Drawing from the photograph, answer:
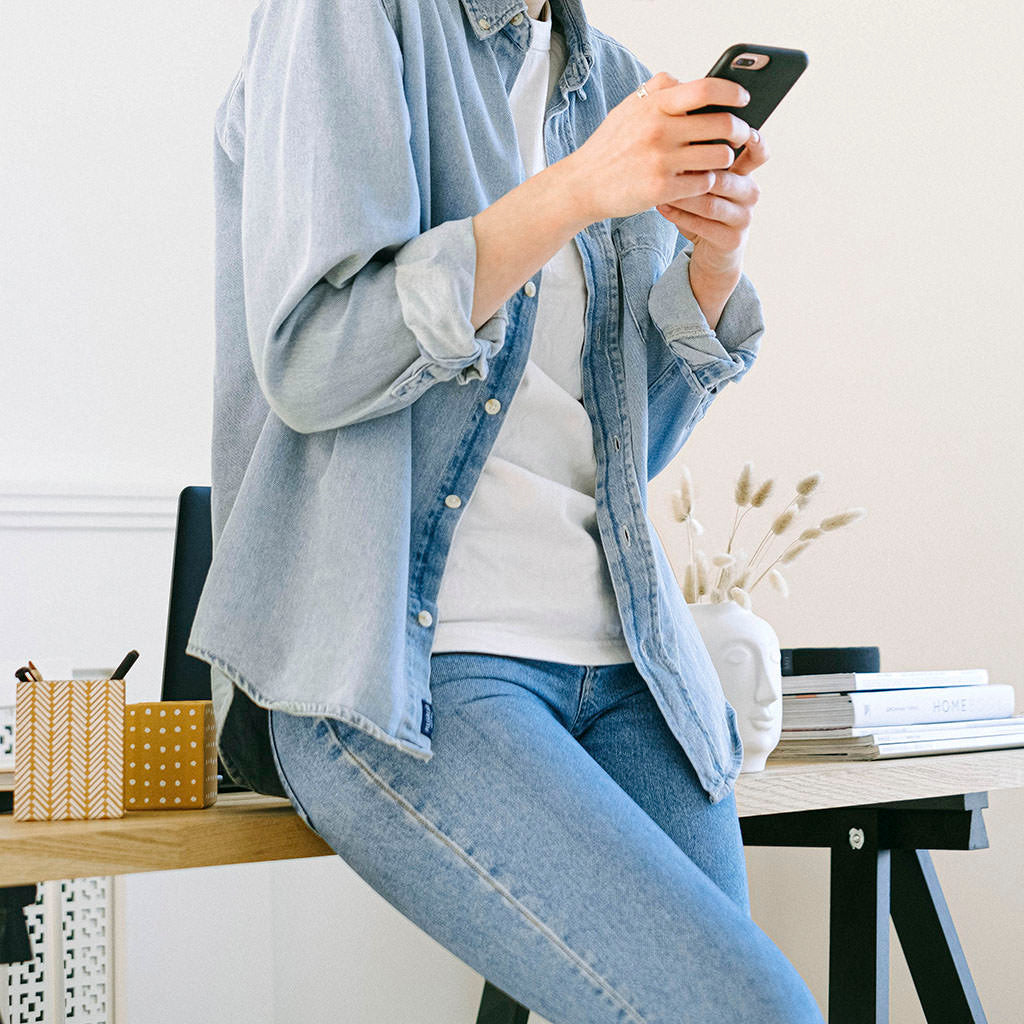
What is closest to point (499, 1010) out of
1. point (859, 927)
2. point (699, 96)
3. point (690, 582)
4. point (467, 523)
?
point (859, 927)

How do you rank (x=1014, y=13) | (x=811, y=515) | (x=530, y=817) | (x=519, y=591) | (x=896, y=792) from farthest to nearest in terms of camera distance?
1. (x=811, y=515)
2. (x=1014, y=13)
3. (x=896, y=792)
4. (x=519, y=591)
5. (x=530, y=817)

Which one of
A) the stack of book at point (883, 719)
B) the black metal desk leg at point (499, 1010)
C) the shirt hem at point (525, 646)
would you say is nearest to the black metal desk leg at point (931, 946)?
the stack of book at point (883, 719)

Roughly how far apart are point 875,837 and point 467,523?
0.80 m

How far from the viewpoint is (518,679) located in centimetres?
69

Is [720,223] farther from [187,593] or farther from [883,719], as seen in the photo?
[187,593]

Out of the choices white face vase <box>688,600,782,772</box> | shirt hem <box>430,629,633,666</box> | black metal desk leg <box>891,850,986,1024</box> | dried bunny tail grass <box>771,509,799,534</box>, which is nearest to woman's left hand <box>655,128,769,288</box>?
shirt hem <box>430,629,633,666</box>

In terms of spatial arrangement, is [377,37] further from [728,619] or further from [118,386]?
[118,386]

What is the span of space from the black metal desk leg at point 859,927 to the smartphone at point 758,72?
87cm

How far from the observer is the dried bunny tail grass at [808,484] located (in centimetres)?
129

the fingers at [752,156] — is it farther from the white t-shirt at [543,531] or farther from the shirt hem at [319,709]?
the shirt hem at [319,709]

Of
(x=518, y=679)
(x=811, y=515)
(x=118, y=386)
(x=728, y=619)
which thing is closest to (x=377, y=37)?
(x=518, y=679)

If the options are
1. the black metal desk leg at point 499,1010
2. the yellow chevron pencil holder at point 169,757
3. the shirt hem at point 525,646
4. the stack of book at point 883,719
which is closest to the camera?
the shirt hem at point 525,646

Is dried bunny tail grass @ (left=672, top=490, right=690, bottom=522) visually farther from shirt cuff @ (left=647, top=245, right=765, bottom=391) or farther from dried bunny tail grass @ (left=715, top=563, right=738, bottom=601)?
shirt cuff @ (left=647, top=245, right=765, bottom=391)

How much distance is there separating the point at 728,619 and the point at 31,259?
1239 millimetres
